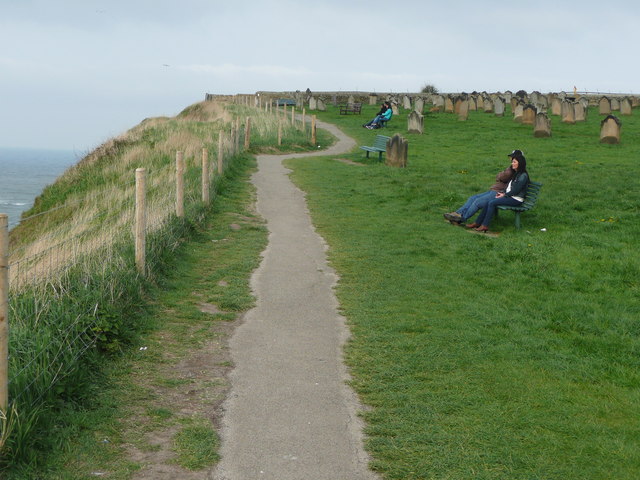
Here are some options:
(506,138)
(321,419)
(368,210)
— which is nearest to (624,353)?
(321,419)

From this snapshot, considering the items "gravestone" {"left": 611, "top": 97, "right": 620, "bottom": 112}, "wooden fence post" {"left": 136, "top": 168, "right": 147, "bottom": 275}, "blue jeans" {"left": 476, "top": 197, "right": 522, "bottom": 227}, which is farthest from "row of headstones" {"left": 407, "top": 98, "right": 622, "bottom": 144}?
"wooden fence post" {"left": 136, "top": 168, "right": 147, "bottom": 275}

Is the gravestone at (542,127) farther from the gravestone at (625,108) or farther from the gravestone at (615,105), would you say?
the gravestone at (615,105)

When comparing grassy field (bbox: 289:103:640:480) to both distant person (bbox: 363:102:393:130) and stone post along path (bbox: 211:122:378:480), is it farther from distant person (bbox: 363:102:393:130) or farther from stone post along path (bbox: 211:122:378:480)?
distant person (bbox: 363:102:393:130)

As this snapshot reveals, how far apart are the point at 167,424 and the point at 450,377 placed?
101 inches

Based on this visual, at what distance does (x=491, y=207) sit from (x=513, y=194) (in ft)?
1.52

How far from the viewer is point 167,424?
568cm

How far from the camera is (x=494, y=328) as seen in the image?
8188 mm

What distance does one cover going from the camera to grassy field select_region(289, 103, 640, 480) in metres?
5.37

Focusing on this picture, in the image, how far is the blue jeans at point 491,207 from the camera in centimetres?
1370

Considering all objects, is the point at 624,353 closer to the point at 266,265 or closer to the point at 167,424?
the point at 167,424

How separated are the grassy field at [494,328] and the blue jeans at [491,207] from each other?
38 centimetres

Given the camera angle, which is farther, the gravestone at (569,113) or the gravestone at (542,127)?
the gravestone at (569,113)

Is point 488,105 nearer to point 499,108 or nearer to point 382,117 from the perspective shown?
point 499,108

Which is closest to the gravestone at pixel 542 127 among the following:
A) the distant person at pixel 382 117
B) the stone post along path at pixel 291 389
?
the distant person at pixel 382 117
